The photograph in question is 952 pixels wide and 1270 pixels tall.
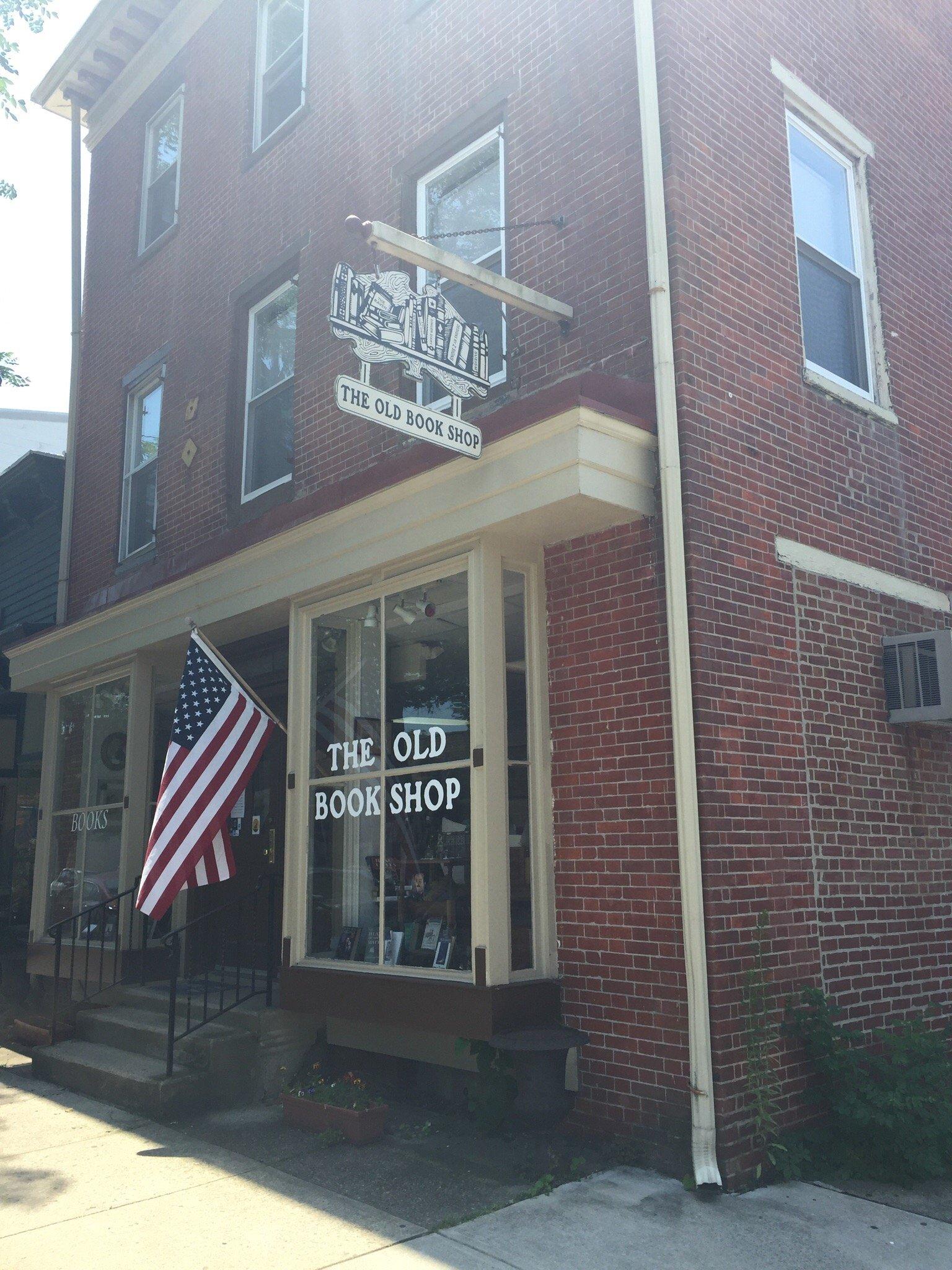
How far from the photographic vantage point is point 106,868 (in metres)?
10.3

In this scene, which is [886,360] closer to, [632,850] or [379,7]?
[632,850]

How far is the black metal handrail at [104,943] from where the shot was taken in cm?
927

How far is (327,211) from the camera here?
9.37m

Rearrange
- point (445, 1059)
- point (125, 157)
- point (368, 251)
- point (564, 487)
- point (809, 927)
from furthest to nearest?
point (125, 157) → point (368, 251) → point (445, 1059) → point (809, 927) → point (564, 487)

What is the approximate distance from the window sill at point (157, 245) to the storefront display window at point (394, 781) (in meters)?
5.79

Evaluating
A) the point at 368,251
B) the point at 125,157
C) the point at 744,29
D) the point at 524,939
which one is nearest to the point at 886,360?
the point at 744,29

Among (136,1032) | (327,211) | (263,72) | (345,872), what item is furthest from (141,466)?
(345,872)

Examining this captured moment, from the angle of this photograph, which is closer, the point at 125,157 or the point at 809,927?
the point at 809,927

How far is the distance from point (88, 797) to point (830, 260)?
7.99m

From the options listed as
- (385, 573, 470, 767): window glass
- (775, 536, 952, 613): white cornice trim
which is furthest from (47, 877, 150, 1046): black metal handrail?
(775, 536, 952, 613): white cornice trim

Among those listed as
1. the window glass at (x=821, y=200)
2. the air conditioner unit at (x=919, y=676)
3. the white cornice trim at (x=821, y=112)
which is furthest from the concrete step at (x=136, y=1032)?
the white cornice trim at (x=821, y=112)

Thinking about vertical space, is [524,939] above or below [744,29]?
below

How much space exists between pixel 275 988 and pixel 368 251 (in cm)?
579

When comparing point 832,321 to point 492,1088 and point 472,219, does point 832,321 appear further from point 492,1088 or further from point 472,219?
point 492,1088
